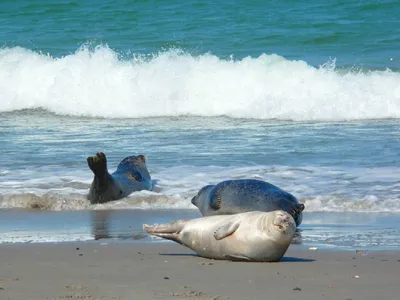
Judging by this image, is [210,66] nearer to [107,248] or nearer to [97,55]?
[97,55]

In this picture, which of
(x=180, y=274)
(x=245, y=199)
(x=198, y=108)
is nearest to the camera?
(x=180, y=274)

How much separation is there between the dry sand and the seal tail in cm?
13

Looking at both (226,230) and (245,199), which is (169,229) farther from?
(245,199)

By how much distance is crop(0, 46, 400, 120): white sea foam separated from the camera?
16.7m

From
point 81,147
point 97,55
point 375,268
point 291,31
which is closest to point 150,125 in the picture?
point 81,147

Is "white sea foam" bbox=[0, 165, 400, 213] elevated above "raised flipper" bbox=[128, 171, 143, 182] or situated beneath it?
situated beneath

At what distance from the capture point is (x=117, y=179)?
986 cm

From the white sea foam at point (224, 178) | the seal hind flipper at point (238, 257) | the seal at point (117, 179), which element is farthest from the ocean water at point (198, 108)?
the seal hind flipper at point (238, 257)

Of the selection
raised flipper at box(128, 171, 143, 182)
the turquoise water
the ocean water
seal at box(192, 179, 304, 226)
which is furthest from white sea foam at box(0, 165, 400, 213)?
the turquoise water

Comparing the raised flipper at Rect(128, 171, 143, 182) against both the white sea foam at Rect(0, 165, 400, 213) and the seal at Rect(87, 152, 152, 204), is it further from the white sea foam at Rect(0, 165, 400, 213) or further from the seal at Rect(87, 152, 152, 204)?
the white sea foam at Rect(0, 165, 400, 213)

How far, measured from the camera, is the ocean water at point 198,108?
9.15m

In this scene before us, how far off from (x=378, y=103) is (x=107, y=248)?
1035 centimetres

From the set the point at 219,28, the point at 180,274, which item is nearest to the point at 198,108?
the point at 219,28

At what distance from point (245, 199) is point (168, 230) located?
1.49 m
